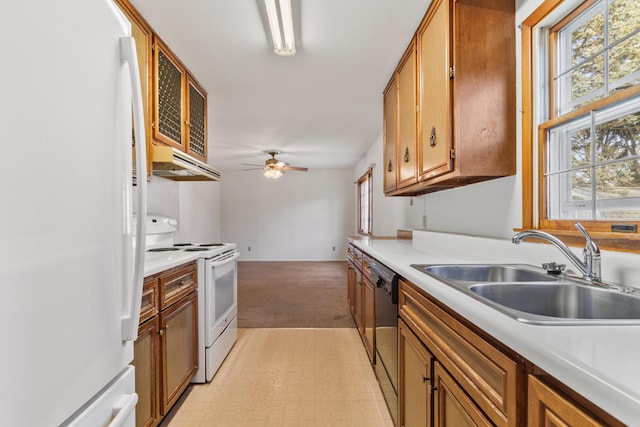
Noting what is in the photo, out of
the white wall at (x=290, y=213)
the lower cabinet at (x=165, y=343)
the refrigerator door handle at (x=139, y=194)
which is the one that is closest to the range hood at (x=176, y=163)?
the lower cabinet at (x=165, y=343)

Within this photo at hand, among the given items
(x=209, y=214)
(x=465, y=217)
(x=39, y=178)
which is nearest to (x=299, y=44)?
(x=465, y=217)

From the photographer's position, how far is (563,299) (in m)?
1.09

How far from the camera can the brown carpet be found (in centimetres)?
347

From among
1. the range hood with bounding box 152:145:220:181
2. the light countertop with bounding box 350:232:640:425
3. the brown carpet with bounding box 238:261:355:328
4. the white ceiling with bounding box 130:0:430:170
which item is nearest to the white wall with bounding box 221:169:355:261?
the brown carpet with bounding box 238:261:355:328

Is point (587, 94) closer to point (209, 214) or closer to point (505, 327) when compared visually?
point (505, 327)

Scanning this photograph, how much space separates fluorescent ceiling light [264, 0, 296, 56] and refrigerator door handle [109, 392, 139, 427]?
1.83m

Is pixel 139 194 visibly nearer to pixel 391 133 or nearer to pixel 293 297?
pixel 391 133

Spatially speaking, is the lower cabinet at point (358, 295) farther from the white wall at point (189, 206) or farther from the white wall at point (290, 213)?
→ the white wall at point (290, 213)

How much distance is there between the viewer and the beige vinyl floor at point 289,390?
1.82 m

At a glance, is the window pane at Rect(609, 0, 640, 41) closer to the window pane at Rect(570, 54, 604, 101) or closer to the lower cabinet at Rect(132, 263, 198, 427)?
the window pane at Rect(570, 54, 604, 101)

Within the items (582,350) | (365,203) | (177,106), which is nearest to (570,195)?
(582,350)

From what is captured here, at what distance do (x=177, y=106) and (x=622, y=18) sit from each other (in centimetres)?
259

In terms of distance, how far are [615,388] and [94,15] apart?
1167 millimetres

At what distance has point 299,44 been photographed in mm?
2223
